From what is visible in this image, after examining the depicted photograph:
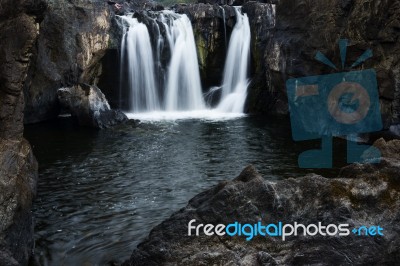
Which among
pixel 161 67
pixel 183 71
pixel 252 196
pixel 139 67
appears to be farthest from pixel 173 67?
pixel 252 196

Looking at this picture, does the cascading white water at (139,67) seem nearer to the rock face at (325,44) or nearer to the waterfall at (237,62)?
the waterfall at (237,62)

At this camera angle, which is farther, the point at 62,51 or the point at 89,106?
the point at 62,51

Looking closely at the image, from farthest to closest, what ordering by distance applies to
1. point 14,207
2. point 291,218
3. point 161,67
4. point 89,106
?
point 161,67 < point 89,106 < point 14,207 < point 291,218

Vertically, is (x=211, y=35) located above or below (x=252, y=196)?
above

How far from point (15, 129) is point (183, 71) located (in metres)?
30.8

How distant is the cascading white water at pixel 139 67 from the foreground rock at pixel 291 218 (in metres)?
30.8

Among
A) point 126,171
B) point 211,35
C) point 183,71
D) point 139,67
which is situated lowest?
point 126,171

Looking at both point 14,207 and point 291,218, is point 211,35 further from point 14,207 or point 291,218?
point 291,218

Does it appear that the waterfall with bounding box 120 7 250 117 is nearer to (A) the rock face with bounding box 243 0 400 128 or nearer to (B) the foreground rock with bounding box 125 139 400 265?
(A) the rock face with bounding box 243 0 400 128

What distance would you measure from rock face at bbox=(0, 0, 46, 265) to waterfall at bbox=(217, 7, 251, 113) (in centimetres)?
2831

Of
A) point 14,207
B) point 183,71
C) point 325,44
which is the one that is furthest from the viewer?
point 183,71

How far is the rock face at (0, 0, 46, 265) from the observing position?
30.0 feet

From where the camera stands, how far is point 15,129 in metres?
11.7

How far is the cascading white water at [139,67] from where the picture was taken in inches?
1534
